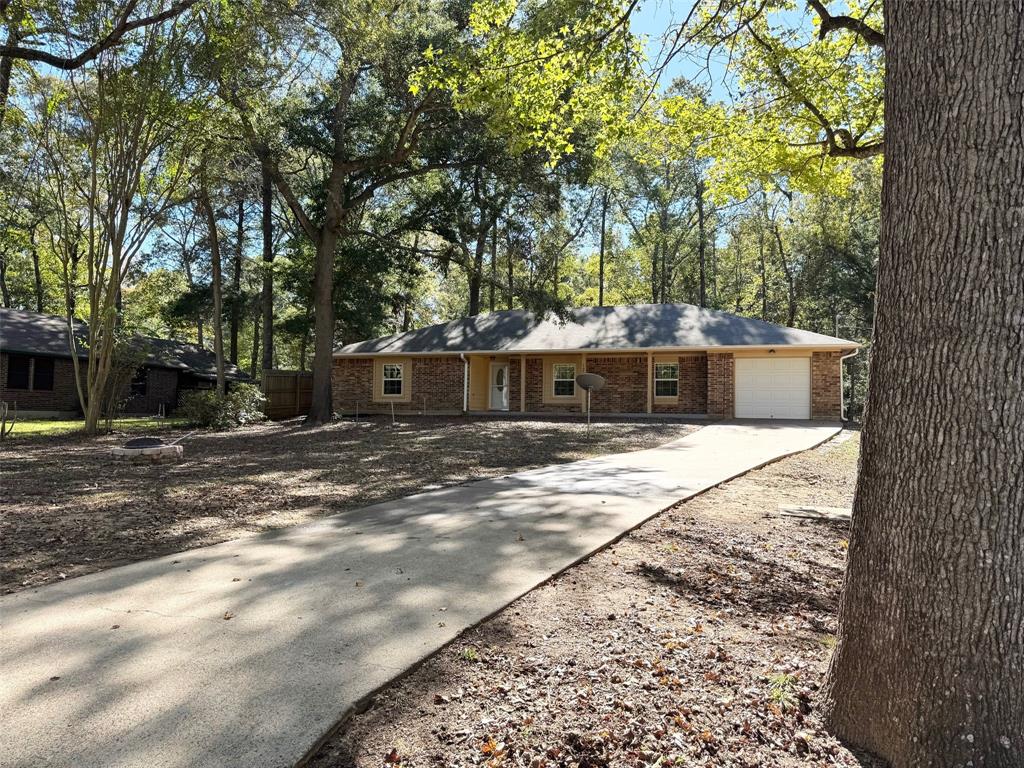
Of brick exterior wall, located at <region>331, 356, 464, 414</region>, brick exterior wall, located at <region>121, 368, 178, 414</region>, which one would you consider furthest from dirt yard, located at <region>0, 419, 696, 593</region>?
brick exterior wall, located at <region>121, 368, 178, 414</region>

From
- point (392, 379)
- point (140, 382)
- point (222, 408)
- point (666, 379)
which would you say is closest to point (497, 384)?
point (392, 379)

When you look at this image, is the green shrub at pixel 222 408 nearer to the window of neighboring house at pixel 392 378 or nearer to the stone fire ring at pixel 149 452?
the window of neighboring house at pixel 392 378

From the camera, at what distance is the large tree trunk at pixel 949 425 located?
200 cm

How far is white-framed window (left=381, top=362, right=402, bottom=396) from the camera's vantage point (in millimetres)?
23562

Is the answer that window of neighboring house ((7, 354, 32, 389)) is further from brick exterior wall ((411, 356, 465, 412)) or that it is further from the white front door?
the white front door

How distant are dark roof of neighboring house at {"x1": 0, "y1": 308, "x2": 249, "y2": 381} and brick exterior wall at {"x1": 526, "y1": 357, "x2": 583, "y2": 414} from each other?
1183cm

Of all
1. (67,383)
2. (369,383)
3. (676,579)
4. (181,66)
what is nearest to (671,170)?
(369,383)

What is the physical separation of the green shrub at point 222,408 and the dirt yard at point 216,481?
2.00m

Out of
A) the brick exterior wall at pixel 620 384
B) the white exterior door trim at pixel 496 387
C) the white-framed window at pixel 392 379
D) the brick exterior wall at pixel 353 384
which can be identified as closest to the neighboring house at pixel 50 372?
the brick exterior wall at pixel 353 384

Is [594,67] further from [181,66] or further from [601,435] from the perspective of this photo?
[181,66]

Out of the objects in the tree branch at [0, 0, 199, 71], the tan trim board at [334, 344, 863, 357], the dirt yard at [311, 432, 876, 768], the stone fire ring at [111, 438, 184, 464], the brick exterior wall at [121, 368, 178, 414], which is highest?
the tree branch at [0, 0, 199, 71]

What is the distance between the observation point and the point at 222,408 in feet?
58.4

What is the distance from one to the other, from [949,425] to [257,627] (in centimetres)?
317

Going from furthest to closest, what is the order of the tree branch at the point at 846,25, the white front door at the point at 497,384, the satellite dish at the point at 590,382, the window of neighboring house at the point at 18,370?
the white front door at the point at 497,384 → the window of neighboring house at the point at 18,370 → the satellite dish at the point at 590,382 → the tree branch at the point at 846,25
